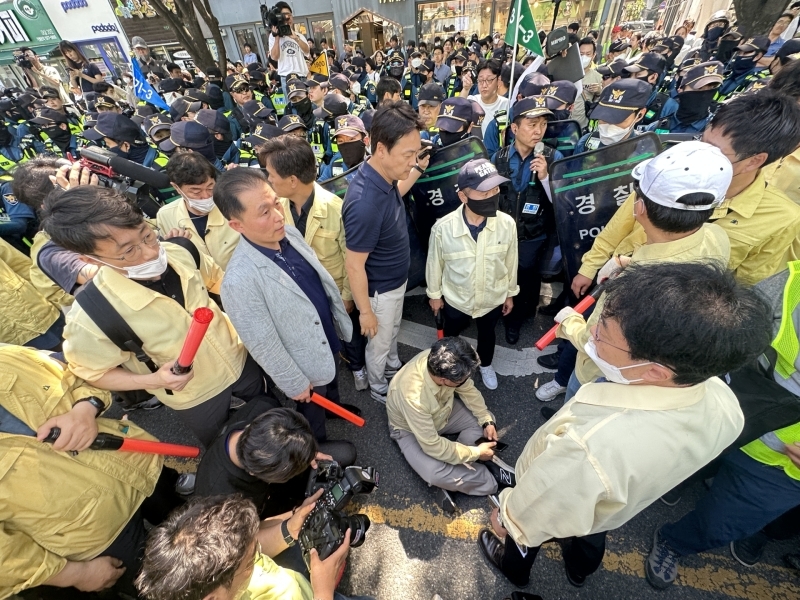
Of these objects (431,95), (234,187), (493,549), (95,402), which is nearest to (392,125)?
(234,187)

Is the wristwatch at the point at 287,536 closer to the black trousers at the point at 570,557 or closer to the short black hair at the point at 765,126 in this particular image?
the black trousers at the point at 570,557

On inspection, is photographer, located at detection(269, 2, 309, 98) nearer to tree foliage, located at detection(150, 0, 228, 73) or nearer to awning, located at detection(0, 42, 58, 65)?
tree foliage, located at detection(150, 0, 228, 73)

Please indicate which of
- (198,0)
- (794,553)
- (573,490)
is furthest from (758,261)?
(198,0)

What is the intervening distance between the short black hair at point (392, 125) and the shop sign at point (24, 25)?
29245mm

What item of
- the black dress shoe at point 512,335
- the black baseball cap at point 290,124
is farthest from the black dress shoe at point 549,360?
the black baseball cap at point 290,124

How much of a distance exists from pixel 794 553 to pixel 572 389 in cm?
154

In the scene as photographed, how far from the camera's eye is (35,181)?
8.86 feet

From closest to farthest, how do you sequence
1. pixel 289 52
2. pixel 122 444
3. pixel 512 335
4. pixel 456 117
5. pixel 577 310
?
pixel 122 444, pixel 577 310, pixel 456 117, pixel 512 335, pixel 289 52

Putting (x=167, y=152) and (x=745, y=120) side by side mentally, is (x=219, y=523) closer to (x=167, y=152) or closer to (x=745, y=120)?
(x=745, y=120)

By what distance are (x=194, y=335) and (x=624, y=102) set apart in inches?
154

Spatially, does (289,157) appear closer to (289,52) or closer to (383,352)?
(383,352)

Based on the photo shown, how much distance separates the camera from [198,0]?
44.0ft

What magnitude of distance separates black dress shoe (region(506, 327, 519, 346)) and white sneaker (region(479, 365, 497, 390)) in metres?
0.53

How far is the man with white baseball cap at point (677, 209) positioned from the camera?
5.55 ft
